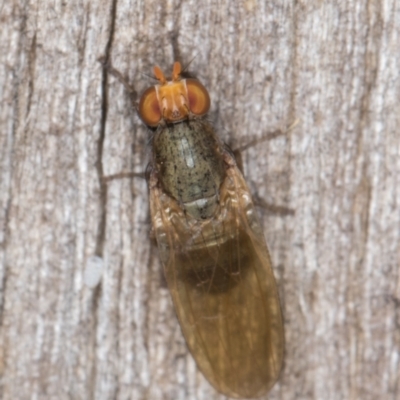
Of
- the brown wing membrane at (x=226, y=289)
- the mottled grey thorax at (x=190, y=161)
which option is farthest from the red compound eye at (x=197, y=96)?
the brown wing membrane at (x=226, y=289)

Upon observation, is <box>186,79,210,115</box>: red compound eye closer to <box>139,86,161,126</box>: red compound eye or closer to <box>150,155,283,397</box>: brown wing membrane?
<box>139,86,161,126</box>: red compound eye

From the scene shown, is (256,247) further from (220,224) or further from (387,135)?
(387,135)

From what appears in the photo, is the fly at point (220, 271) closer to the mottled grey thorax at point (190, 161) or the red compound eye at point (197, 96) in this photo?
the mottled grey thorax at point (190, 161)

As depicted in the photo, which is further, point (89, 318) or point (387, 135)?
point (89, 318)

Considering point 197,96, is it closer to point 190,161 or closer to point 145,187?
point 190,161

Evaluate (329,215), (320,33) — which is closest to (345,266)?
(329,215)

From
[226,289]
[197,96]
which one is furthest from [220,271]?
[197,96]
